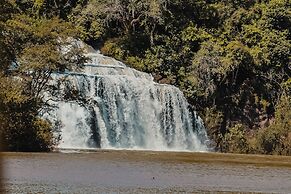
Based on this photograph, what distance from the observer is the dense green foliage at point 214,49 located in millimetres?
36938

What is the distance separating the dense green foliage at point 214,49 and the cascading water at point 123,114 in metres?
2.78

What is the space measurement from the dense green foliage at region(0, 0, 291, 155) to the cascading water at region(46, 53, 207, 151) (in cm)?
278

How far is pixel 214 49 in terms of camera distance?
38719 mm

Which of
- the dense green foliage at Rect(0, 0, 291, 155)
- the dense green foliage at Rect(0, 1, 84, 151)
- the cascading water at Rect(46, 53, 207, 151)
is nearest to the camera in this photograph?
the dense green foliage at Rect(0, 1, 84, 151)

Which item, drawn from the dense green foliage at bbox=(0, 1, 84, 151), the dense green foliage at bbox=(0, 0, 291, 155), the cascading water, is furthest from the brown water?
the dense green foliage at bbox=(0, 0, 291, 155)

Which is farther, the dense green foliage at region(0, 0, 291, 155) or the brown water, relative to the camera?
the dense green foliage at region(0, 0, 291, 155)

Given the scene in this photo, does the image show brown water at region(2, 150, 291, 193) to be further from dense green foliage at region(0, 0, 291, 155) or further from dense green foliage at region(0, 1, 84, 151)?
dense green foliage at region(0, 0, 291, 155)

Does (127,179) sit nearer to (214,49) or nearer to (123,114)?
(123,114)

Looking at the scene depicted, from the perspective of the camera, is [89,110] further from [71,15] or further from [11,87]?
[71,15]

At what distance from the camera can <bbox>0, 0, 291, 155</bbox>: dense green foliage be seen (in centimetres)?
3694

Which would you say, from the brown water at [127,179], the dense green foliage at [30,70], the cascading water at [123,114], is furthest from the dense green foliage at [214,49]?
the brown water at [127,179]

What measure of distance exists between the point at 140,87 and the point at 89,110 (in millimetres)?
4105

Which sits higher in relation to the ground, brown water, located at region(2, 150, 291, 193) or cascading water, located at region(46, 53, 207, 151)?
cascading water, located at region(46, 53, 207, 151)

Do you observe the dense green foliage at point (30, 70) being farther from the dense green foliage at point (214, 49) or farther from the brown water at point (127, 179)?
the dense green foliage at point (214, 49)
